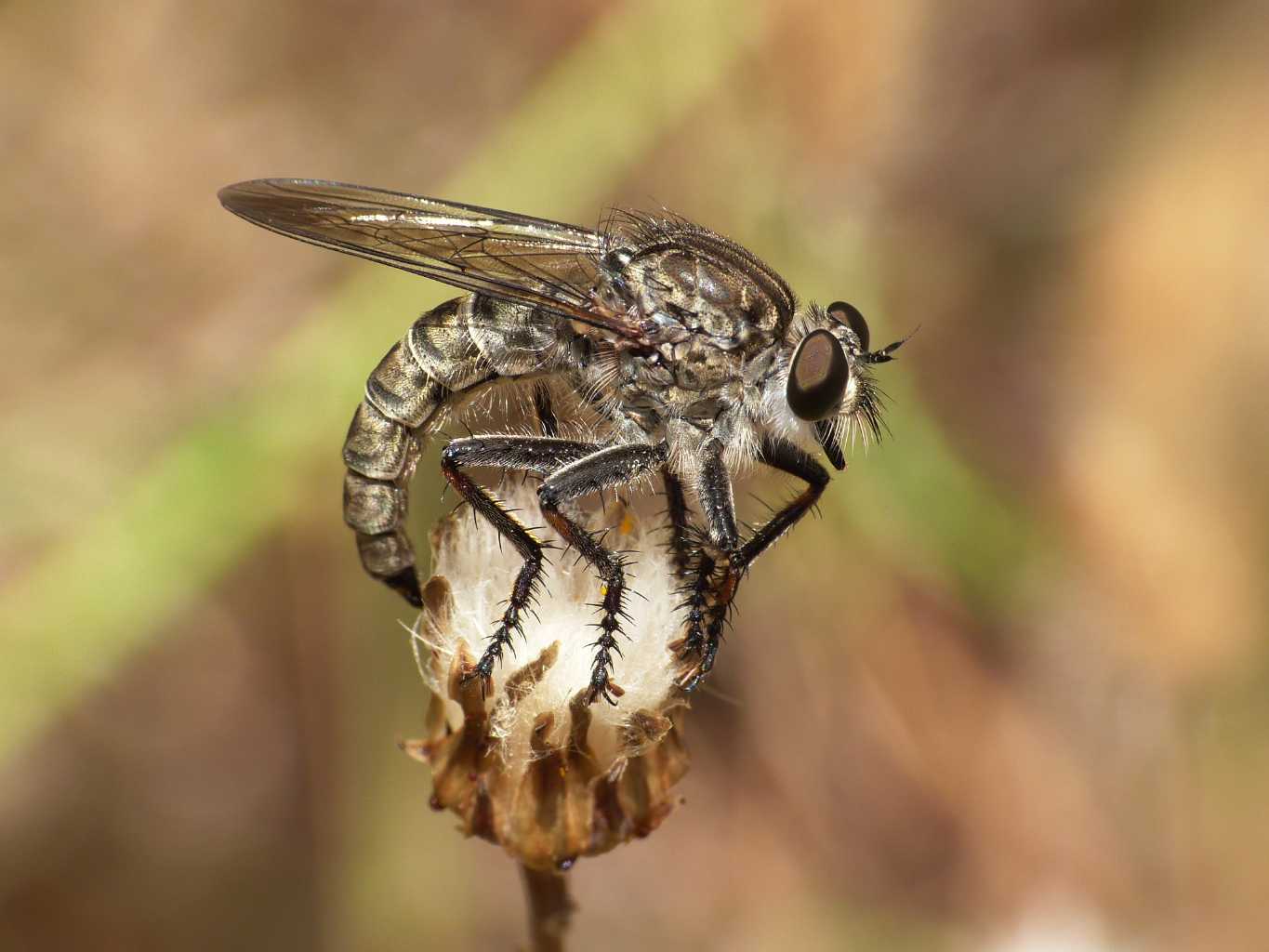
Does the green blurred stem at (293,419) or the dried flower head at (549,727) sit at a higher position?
the green blurred stem at (293,419)

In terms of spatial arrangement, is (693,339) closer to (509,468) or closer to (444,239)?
(509,468)

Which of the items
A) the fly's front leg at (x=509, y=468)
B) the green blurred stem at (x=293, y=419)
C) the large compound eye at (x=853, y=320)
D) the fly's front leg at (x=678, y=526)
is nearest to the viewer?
the fly's front leg at (x=509, y=468)

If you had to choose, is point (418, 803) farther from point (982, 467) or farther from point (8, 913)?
point (982, 467)

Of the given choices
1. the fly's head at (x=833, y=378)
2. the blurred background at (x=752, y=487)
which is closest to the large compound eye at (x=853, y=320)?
the fly's head at (x=833, y=378)

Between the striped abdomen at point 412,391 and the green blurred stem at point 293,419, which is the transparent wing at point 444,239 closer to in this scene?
the striped abdomen at point 412,391

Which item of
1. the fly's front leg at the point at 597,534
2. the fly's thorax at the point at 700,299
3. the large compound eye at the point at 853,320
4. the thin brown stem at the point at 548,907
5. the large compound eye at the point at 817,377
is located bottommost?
the thin brown stem at the point at 548,907

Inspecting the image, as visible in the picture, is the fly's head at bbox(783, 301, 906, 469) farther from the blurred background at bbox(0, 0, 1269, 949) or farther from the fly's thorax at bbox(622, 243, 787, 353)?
the blurred background at bbox(0, 0, 1269, 949)

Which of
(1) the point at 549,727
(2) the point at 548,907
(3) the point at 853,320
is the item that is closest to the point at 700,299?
(3) the point at 853,320
